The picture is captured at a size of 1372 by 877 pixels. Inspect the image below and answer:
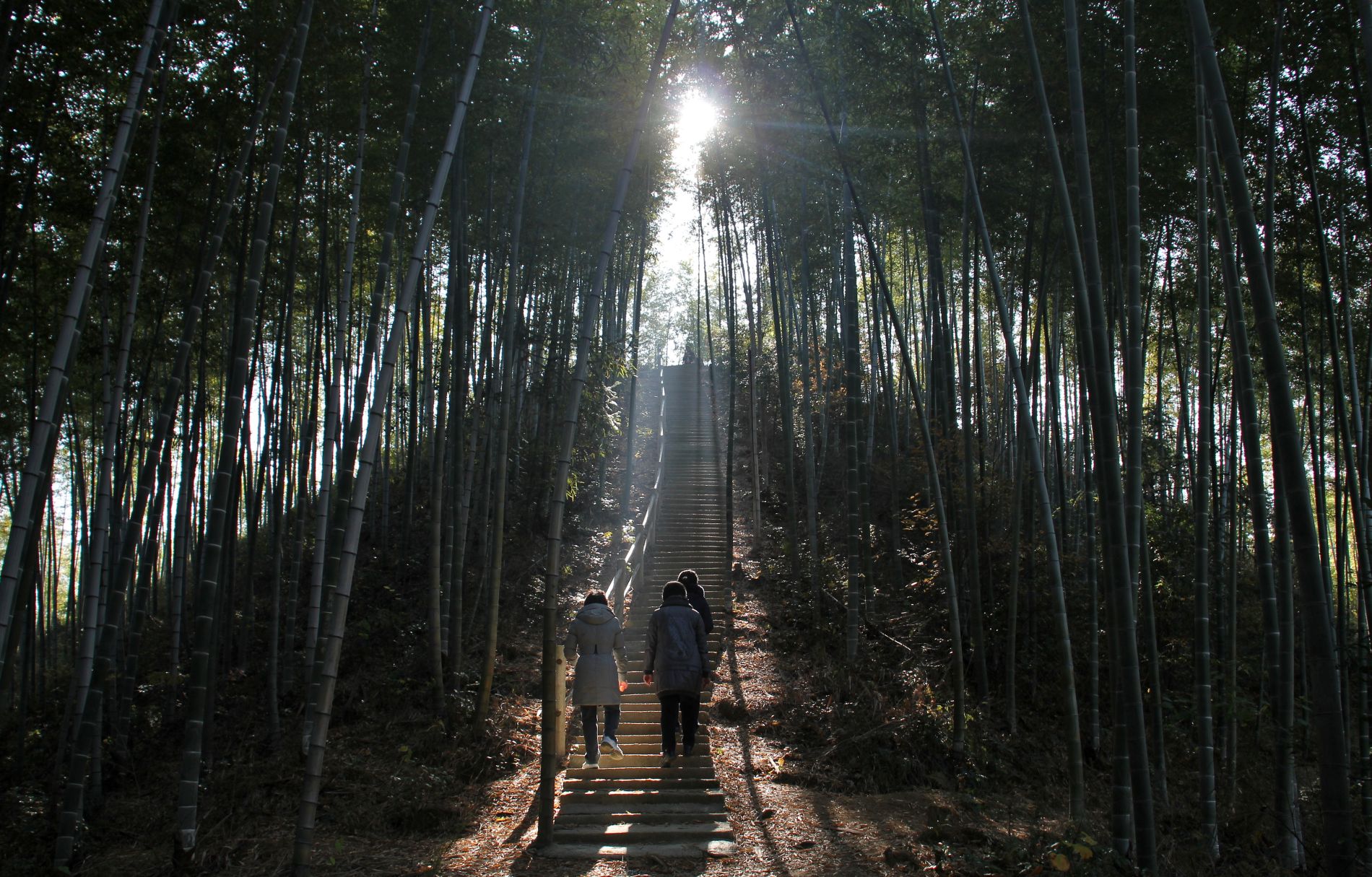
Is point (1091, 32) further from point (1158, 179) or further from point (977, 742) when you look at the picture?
point (977, 742)

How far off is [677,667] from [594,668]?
43 cm

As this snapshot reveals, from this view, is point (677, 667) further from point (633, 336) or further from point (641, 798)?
point (633, 336)

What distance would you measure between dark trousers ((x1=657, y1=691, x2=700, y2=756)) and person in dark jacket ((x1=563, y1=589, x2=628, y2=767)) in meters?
0.27

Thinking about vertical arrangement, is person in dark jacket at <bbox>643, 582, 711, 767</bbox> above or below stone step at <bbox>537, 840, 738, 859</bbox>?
above

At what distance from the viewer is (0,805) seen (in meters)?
A: 5.21

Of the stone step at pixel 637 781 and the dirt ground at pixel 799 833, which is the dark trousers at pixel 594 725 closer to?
the stone step at pixel 637 781

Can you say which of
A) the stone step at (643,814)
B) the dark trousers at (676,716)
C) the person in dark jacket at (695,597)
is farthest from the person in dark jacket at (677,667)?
the person in dark jacket at (695,597)

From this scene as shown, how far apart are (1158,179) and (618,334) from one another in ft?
26.1

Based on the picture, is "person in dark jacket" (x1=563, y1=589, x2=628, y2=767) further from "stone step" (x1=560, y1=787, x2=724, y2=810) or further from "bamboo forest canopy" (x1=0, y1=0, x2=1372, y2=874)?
"bamboo forest canopy" (x1=0, y1=0, x2=1372, y2=874)

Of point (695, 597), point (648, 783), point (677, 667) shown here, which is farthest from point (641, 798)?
point (695, 597)

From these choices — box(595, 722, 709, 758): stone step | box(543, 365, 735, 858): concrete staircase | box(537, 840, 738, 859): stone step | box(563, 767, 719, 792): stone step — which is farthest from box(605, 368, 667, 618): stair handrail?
box(537, 840, 738, 859): stone step

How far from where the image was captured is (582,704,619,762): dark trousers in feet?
15.3

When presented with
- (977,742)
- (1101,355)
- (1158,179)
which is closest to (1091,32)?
(1158,179)

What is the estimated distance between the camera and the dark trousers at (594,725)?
183 inches
